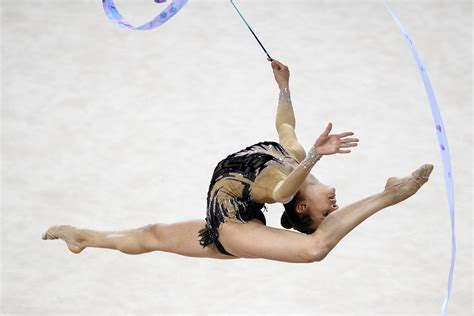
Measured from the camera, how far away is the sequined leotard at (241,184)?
3.95 m

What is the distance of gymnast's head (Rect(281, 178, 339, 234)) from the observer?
155 inches

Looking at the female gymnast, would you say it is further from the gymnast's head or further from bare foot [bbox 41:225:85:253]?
bare foot [bbox 41:225:85:253]

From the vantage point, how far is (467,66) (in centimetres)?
705

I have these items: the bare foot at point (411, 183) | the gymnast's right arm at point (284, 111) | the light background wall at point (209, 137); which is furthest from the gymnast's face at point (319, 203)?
the light background wall at point (209, 137)

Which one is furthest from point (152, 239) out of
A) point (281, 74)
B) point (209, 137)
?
point (209, 137)

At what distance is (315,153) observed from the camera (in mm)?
3537

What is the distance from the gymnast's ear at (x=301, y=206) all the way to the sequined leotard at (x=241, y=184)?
0.13m

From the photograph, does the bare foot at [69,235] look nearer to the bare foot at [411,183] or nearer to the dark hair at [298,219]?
the dark hair at [298,219]

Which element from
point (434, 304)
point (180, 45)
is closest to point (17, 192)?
point (180, 45)

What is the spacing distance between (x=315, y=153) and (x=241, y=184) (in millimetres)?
520

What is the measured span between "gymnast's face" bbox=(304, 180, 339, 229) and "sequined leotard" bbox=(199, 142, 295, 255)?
130 mm

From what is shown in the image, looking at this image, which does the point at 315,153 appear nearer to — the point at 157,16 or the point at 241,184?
the point at 241,184

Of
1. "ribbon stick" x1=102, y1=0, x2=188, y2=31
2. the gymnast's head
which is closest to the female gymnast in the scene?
A: the gymnast's head

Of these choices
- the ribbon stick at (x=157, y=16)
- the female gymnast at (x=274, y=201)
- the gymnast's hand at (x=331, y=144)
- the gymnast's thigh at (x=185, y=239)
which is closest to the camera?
the gymnast's hand at (x=331, y=144)
